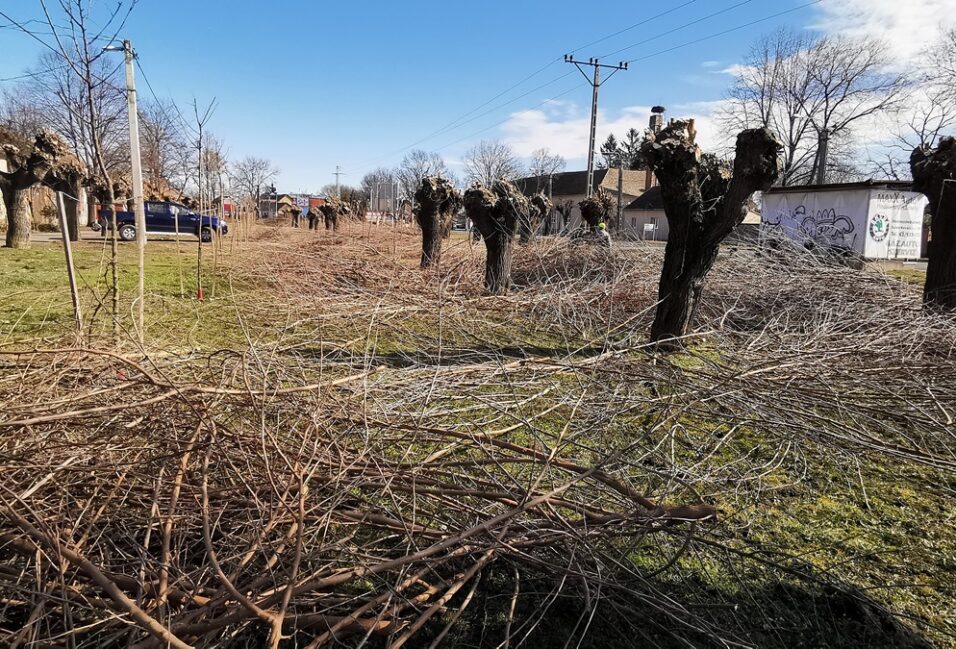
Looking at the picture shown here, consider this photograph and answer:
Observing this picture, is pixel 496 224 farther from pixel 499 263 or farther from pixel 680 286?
pixel 680 286

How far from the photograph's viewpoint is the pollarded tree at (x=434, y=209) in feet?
38.9

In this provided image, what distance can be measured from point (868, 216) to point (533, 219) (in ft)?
53.8

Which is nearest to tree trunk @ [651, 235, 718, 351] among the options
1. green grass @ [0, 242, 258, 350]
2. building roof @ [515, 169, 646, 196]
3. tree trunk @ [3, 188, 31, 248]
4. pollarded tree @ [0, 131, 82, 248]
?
green grass @ [0, 242, 258, 350]

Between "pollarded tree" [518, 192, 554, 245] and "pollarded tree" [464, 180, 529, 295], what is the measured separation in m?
0.31

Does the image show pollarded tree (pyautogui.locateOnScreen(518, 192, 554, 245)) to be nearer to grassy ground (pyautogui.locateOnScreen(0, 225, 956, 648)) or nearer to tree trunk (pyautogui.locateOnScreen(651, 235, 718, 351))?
tree trunk (pyautogui.locateOnScreen(651, 235, 718, 351))

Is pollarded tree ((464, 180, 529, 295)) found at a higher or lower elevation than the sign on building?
lower

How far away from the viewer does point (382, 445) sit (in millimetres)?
2818

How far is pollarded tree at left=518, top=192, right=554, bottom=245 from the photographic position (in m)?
10.5

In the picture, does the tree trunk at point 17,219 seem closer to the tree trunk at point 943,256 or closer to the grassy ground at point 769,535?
the grassy ground at point 769,535

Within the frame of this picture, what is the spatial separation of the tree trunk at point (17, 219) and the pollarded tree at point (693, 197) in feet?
56.2

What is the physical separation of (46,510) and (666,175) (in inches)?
222

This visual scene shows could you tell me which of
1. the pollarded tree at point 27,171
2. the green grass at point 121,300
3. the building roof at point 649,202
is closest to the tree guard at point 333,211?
the green grass at point 121,300

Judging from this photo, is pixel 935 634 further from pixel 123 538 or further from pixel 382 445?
pixel 123 538

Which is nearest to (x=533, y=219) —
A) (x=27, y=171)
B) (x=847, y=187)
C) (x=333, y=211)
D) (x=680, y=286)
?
(x=680, y=286)
